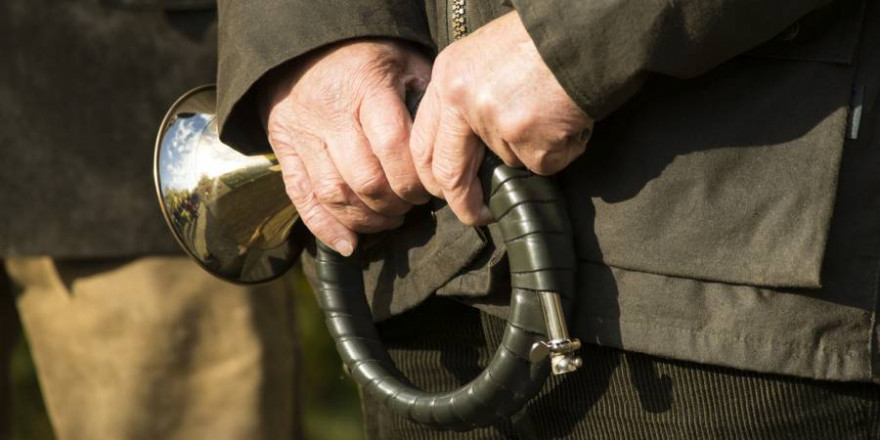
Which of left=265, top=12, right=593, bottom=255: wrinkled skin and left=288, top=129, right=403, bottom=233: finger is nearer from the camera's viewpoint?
left=265, top=12, right=593, bottom=255: wrinkled skin

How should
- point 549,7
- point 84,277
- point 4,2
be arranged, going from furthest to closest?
1. point 84,277
2. point 4,2
3. point 549,7

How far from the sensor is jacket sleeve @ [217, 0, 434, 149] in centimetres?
114

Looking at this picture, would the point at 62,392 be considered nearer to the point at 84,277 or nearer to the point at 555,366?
the point at 84,277

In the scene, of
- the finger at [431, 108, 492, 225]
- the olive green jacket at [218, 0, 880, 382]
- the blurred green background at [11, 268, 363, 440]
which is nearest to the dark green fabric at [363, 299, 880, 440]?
the olive green jacket at [218, 0, 880, 382]

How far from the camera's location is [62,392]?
2.04 meters

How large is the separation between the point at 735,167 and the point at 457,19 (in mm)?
310

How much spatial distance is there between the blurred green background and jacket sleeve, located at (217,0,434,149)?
2.08 m

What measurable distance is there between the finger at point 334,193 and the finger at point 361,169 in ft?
0.04

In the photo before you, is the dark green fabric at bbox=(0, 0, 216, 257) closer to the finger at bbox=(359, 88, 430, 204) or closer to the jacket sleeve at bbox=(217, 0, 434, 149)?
the jacket sleeve at bbox=(217, 0, 434, 149)

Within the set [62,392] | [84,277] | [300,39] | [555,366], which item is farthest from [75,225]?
[555,366]

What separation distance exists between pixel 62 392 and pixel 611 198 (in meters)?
1.37

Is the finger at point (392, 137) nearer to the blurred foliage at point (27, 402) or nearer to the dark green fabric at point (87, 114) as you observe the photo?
the dark green fabric at point (87, 114)

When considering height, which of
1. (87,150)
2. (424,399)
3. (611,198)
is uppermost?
(611,198)

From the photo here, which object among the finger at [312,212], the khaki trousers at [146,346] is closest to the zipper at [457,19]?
the finger at [312,212]
